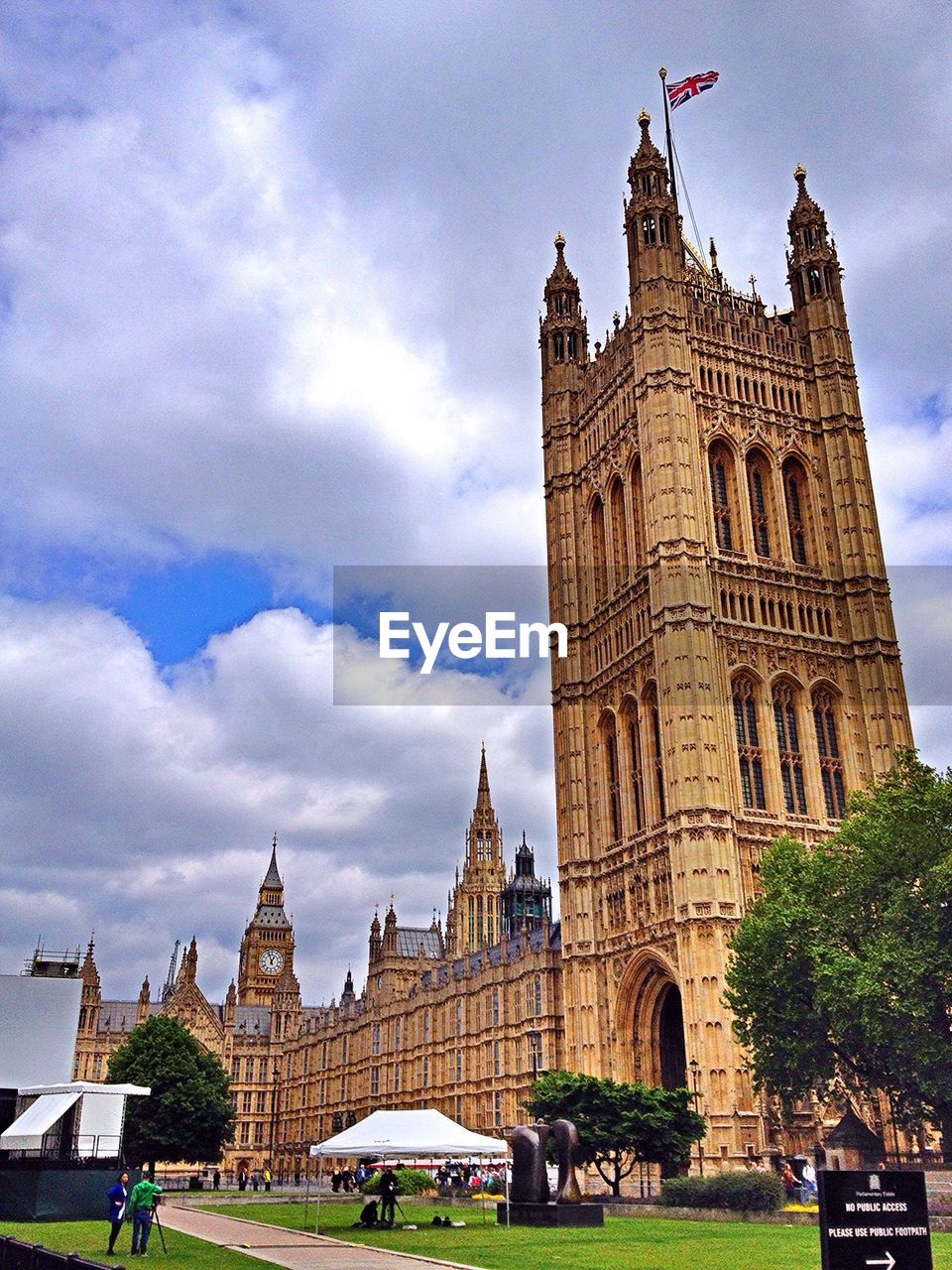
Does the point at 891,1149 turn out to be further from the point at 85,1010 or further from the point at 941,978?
the point at 85,1010

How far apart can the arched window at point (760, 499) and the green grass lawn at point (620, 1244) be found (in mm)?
40395

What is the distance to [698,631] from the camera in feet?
201

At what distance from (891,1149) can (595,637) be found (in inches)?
1241

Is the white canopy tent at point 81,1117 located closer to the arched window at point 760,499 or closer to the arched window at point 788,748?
the arched window at point 788,748

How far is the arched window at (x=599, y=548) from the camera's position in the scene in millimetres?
72125

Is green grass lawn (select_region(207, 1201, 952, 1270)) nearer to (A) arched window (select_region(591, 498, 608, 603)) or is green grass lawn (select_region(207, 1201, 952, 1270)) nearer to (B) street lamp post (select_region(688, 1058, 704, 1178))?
(B) street lamp post (select_region(688, 1058, 704, 1178))

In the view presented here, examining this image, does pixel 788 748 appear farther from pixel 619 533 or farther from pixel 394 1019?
pixel 394 1019

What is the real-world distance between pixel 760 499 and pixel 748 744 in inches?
622

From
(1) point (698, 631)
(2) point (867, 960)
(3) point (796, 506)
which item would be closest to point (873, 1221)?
(2) point (867, 960)

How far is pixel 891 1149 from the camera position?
51625 millimetres

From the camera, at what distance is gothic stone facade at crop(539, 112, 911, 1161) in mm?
58188

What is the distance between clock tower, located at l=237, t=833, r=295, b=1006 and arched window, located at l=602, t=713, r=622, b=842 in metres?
100

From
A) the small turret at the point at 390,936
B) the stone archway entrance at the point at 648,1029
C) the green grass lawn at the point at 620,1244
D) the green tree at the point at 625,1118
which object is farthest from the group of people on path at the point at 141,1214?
the small turret at the point at 390,936

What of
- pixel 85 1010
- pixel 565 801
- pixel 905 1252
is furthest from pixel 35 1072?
pixel 85 1010
